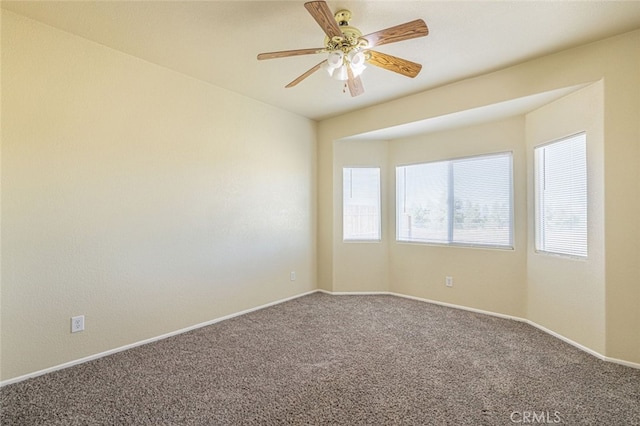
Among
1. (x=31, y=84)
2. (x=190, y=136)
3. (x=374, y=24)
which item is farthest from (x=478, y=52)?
(x=31, y=84)

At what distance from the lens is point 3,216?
7.02 feet

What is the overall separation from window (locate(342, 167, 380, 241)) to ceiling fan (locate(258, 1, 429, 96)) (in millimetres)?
2233

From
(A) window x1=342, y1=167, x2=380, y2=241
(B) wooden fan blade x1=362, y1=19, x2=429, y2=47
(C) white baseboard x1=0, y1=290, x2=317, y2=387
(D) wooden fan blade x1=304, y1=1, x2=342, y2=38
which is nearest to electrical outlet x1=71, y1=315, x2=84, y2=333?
(C) white baseboard x1=0, y1=290, x2=317, y2=387

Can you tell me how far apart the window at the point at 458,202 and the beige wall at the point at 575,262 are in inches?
12.1

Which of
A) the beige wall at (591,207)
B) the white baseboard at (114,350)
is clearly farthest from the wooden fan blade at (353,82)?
the white baseboard at (114,350)

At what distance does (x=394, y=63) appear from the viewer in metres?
2.31

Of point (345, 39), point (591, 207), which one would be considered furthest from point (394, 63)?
point (591, 207)

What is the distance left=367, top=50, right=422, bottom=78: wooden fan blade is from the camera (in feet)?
7.38

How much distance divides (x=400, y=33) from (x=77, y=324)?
3279 millimetres

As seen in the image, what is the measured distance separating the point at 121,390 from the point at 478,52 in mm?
3892

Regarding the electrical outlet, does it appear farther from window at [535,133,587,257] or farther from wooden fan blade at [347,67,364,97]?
window at [535,133,587,257]

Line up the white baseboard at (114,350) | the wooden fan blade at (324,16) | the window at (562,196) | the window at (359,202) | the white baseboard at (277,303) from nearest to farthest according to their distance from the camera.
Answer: the wooden fan blade at (324,16) < the white baseboard at (114,350) < the white baseboard at (277,303) < the window at (562,196) < the window at (359,202)

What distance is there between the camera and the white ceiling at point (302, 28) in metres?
2.11

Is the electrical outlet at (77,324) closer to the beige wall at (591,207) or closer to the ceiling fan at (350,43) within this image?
the ceiling fan at (350,43)
